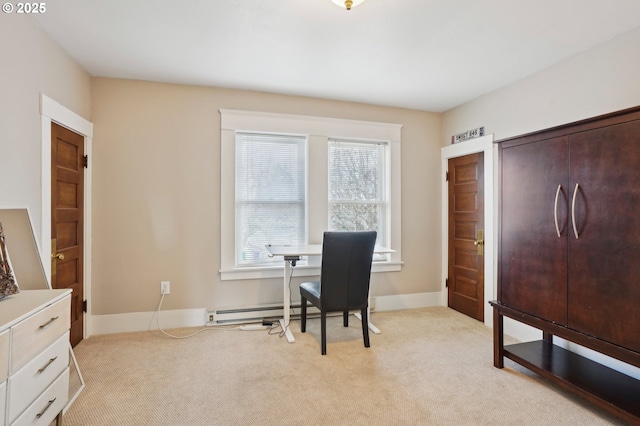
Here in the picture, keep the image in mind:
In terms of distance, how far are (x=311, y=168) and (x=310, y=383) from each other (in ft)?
7.17

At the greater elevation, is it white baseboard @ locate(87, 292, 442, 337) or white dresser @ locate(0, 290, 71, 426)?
white dresser @ locate(0, 290, 71, 426)

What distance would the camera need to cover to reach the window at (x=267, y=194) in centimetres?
340

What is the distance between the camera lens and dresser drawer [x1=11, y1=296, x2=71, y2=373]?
1.34m

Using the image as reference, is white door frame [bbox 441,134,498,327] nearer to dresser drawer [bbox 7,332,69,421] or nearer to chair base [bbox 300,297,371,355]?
chair base [bbox 300,297,371,355]

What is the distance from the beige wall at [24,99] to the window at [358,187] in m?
2.58

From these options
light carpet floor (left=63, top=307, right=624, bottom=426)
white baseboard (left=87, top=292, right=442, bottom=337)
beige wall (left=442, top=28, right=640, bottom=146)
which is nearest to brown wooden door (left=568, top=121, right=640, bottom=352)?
light carpet floor (left=63, top=307, right=624, bottom=426)

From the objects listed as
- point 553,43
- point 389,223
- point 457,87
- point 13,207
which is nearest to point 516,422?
point 389,223

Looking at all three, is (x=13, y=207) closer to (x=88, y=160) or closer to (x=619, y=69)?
(x=88, y=160)

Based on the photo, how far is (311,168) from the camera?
11.6 ft

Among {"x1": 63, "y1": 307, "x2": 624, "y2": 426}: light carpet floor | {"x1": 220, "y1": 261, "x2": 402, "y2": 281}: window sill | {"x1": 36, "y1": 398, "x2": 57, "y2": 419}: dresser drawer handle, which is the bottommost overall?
{"x1": 63, "y1": 307, "x2": 624, "y2": 426}: light carpet floor

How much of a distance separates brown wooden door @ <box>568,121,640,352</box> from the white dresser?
2890 mm

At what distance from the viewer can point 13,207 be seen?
1827 mm

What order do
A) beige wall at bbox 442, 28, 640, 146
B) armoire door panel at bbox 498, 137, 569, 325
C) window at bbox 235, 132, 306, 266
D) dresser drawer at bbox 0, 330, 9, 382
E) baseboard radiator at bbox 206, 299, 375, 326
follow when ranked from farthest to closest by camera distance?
window at bbox 235, 132, 306, 266, baseboard radiator at bbox 206, 299, 375, 326, beige wall at bbox 442, 28, 640, 146, armoire door panel at bbox 498, 137, 569, 325, dresser drawer at bbox 0, 330, 9, 382

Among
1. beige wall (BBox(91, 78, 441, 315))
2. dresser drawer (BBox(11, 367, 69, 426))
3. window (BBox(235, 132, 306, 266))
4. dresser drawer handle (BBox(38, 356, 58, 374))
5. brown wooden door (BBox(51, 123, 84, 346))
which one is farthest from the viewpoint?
window (BBox(235, 132, 306, 266))
